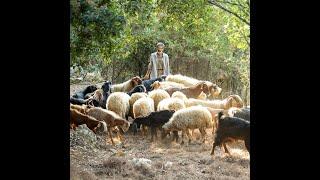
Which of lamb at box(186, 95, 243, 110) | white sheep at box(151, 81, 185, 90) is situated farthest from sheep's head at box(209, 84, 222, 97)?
white sheep at box(151, 81, 185, 90)

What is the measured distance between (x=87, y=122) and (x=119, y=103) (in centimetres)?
48

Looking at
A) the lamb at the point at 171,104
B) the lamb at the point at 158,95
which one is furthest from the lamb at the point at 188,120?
the lamb at the point at 158,95

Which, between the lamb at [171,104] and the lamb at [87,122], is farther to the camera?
the lamb at [171,104]

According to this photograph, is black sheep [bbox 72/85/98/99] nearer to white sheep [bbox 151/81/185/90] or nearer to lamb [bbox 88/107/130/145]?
lamb [bbox 88/107/130/145]

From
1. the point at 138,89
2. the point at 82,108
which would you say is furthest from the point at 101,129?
the point at 138,89

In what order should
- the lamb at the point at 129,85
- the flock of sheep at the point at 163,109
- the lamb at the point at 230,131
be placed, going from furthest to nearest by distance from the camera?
the lamb at the point at 129,85 → the flock of sheep at the point at 163,109 → the lamb at the point at 230,131

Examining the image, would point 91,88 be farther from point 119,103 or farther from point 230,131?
point 230,131

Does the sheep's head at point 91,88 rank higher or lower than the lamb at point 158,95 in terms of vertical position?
higher

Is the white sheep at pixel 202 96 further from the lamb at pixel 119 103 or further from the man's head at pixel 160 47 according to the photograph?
the lamb at pixel 119 103

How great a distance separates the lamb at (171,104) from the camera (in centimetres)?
326

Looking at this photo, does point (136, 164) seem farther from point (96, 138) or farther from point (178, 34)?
point (178, 34)

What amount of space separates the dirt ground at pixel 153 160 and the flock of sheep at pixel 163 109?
0.06 meters

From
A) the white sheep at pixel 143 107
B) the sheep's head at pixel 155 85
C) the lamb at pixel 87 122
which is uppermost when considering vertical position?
the sheep's head at pixel 155 85

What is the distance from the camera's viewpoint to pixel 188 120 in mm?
3127
